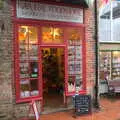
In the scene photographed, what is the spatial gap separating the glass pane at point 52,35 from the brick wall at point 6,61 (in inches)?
49.5

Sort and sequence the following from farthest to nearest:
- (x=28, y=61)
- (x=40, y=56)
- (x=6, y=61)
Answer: (x=40, y=56) < (x=28, y=61) < (x=6, y=61)

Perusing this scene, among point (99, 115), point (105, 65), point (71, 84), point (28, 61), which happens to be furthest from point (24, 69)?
point (105, 65)

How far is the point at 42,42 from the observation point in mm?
10211

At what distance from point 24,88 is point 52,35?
6.71 feet

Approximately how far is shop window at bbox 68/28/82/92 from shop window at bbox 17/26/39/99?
53.2 inches

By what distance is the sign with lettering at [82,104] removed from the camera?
10.2 metres

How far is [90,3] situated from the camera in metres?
11.1

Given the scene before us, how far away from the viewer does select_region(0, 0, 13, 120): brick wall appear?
367 inches

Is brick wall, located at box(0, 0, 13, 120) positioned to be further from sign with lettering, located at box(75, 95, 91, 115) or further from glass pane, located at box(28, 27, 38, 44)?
sign with lettering, located at box(75, 95, 91, 115)

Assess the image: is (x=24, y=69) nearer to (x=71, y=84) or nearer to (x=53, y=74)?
(x=71, y=84)

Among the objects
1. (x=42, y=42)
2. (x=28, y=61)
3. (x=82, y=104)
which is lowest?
(x=82, y=104)

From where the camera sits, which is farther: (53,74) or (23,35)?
(53,74)

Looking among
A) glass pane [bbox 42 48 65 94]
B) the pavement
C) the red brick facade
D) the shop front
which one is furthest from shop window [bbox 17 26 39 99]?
the shop front

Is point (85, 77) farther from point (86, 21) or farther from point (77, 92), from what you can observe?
point (86, 21)
